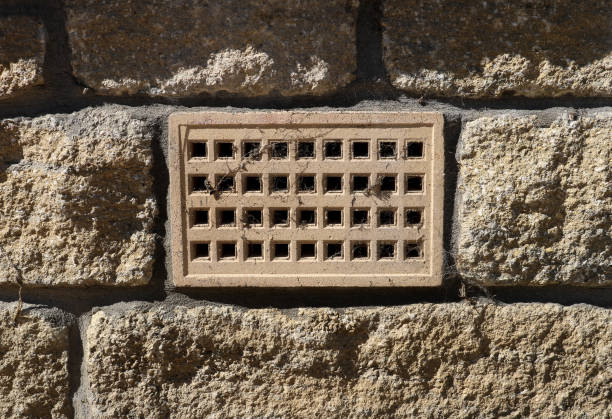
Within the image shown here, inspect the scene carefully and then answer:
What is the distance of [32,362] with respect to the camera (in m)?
0.97

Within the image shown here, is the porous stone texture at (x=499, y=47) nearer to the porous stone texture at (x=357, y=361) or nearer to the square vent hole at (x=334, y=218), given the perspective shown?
the square vent hole at (x=334, y=218)

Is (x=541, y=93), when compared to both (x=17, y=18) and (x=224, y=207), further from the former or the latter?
(x=17, y=18)

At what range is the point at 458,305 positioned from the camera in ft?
3.12

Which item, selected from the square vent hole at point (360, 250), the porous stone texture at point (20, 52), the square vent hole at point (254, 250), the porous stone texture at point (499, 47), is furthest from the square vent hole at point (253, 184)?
the porous stone texture at point (20, 52)

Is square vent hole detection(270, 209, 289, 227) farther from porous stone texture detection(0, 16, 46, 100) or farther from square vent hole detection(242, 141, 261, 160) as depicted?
porous stone texture detection(0, 16, 46, 100)

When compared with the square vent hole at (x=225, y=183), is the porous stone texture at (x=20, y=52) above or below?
above

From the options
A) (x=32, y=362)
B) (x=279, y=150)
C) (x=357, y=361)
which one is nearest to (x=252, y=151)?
(x=279, y=150)

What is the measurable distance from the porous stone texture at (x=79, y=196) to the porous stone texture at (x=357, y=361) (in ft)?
0.38

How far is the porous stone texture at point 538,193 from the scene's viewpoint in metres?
0.91

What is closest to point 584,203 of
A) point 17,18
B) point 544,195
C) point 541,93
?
point 544,195

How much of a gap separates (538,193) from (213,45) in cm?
65

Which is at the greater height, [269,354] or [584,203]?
[584,203]

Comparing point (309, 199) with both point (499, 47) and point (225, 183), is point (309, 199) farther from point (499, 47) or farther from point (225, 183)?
point (499, 47)

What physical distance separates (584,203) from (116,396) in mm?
952
